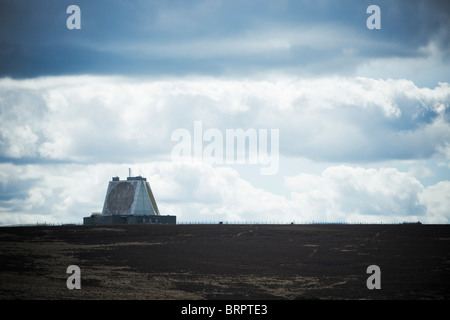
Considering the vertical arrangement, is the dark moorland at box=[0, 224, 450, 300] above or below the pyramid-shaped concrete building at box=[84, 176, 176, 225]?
below

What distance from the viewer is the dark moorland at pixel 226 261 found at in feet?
139

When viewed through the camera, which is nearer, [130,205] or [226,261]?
[226,261]

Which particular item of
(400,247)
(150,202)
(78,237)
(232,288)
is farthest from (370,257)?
(150,202)

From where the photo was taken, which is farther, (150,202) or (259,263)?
(150,202)

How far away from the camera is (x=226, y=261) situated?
5519cm

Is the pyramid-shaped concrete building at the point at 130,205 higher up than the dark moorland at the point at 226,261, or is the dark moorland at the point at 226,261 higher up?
the pyramid-shaped concrete building at the point at 130,205

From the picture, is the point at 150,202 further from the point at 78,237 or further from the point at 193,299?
the point at 193,299

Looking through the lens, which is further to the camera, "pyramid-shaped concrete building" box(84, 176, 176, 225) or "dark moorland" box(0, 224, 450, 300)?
"pyramid-shaped concrete building" box(84, 176, 176, 225)

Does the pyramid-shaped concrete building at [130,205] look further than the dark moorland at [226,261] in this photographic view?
Yes

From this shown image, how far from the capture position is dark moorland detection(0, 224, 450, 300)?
42250 millimetres

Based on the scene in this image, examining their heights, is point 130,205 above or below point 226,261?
above
